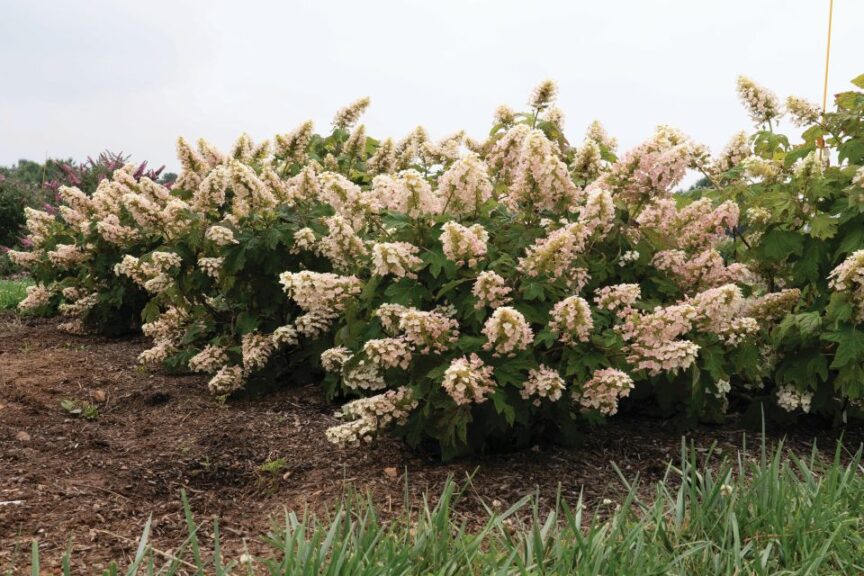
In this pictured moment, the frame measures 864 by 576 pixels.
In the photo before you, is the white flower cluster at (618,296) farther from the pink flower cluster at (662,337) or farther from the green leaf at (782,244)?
the green leaf at (782,244)

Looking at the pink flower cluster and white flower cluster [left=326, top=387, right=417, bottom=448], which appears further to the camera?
white flower cluster [left=326, top=387, right=417, bottom=448]

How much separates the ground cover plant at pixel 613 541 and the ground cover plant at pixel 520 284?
783mm

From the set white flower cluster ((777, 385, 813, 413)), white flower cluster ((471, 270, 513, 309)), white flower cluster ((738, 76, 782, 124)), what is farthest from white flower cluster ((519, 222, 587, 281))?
white flower cluster ((738, 76, 782, 124))

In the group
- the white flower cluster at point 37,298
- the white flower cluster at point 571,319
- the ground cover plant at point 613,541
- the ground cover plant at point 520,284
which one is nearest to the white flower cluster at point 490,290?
the ground cover plant at point 520,284

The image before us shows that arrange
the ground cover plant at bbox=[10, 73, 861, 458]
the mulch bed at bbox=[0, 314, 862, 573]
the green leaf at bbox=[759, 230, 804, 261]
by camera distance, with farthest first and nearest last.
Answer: the green leaf at bbox=[759, 230, 804, 261] < the ground cover plant at bbox=[10, 73, 861, 458] < the mulch bed at bbox=[0, 314, 862, 573]

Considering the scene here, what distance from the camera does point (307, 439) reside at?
Answer: 4.82 m

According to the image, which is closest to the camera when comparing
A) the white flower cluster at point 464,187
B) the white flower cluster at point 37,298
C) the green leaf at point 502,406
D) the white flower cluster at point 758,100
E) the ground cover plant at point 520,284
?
the green leaf at point 502,406

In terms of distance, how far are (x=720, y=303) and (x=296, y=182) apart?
9.98 ft

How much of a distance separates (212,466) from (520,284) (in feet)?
6.10

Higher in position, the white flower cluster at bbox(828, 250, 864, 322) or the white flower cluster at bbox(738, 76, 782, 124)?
the white flower cluster at bbox(738, 76, 782, 124)

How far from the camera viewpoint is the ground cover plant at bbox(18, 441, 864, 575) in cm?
253

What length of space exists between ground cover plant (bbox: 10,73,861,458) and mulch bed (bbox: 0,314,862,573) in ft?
0.61

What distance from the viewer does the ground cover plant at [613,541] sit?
253cm

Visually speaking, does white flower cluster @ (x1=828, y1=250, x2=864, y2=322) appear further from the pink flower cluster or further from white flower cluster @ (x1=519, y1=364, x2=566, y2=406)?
white flower cluster @ (x1=519, y1=364, x2=566, y2=406)
